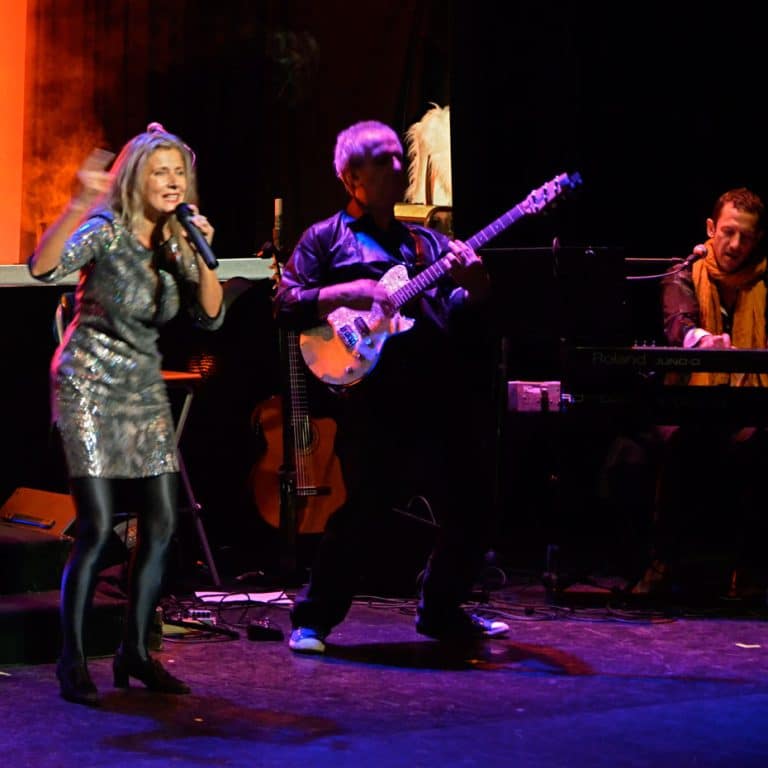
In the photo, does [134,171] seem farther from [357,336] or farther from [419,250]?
[419,250]

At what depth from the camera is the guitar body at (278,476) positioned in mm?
6617

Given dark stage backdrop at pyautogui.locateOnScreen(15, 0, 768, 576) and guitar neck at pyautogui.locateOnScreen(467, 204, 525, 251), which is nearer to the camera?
guitar neck at pyautogui.locateOnScreen(467, 204, 525, 251)

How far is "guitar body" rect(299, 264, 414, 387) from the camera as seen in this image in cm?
504

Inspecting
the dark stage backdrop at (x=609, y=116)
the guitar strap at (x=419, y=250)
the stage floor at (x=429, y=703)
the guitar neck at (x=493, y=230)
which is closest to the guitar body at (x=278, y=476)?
the stage floor at (x=429, y=703)

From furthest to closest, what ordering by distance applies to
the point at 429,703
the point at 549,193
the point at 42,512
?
the point at 42,512 < the point at 549,193 < the point at 429,703

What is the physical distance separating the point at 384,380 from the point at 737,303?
6.94 ft

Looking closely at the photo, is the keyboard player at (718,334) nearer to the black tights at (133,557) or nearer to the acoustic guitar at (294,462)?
the acoustic guitar at (294,462)

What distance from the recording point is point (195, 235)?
4141 millimetres

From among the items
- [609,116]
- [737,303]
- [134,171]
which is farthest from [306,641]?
[609,116]

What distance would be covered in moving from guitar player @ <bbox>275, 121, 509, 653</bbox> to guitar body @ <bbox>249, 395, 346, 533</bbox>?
1458 mm

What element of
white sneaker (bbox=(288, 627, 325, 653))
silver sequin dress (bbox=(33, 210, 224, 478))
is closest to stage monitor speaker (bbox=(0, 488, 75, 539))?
white sneaker (bbox=(288, 627, 325, 653))

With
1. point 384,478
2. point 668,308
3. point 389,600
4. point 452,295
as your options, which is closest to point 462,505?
point 384,478

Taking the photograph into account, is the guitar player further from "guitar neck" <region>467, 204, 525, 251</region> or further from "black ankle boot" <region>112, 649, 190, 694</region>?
"black ankle boot" <region>112, 649, 190, 694</region>

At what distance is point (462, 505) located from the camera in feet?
16.7
